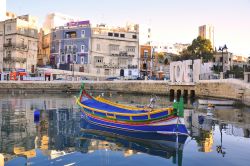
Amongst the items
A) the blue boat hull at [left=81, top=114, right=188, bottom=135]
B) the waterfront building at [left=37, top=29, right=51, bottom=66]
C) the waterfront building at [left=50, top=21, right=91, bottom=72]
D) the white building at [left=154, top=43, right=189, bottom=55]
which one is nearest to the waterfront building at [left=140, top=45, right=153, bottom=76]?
the waterfront building at [left=50, top=21, right=91, bottom=72]

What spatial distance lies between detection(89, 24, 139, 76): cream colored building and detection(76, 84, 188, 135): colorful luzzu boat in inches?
2191

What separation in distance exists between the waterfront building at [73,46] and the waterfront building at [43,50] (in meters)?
5.24

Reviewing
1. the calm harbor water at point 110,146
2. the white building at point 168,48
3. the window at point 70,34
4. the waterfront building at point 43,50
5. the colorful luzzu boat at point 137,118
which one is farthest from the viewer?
the white building at point 168,48

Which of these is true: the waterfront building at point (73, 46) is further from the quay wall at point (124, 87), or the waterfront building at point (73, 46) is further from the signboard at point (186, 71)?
the signboard at point (186, 71)

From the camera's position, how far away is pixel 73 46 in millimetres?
81438

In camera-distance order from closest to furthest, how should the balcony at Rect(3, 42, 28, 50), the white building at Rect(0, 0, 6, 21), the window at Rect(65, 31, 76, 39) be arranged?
the balcony at Rect(3, 42, 28, 50) < the window at Rect(65, 31, 76, 39) < the white building at Rect(0, 0, 6, 21)

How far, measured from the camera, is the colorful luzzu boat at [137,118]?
18.1 meters

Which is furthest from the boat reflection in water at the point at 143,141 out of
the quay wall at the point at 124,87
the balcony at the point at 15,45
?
the balcony at the point at 15,45

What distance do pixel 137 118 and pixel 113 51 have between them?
206ft

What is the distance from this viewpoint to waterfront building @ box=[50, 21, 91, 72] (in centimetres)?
7956

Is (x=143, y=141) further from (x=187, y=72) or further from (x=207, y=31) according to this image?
(x=207, y=31)

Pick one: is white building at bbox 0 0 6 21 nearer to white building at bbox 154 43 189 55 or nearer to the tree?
the tree

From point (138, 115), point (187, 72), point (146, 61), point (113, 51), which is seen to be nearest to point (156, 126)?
point (138, 115)

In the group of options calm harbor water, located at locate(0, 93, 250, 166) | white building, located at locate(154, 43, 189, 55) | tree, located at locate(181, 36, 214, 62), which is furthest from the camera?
white building, located at locate(154, 43, 189, 55)
